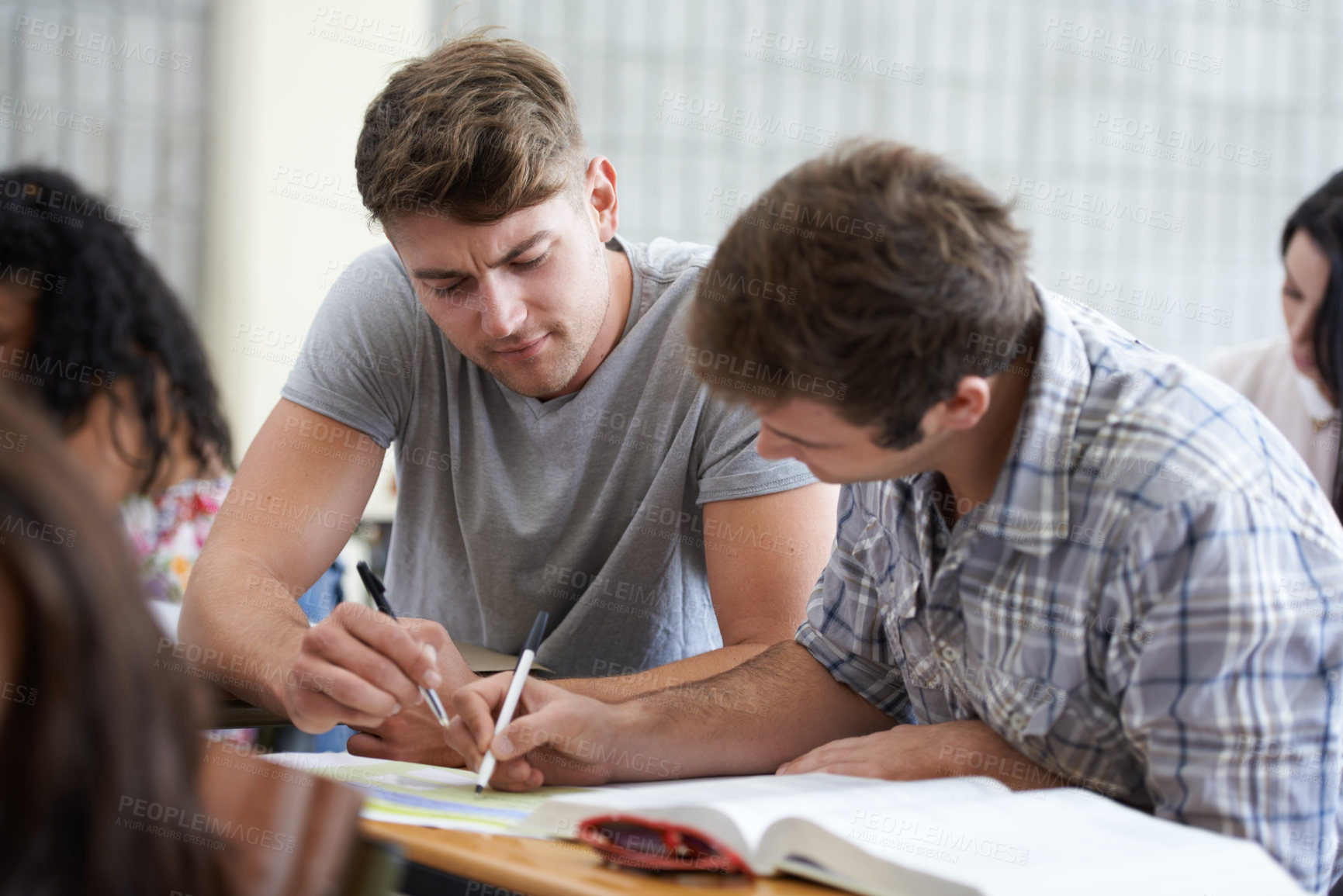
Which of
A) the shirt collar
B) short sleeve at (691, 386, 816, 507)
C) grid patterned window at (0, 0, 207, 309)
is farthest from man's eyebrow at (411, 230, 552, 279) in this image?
grid patterned window at (0, 0, 207, 309)

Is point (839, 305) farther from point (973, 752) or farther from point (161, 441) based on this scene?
point (161, 441)

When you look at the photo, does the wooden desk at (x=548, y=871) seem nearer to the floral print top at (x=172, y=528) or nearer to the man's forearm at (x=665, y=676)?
the man's forearm at (x=665, y=676)

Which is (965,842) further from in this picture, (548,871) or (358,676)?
(358,676)

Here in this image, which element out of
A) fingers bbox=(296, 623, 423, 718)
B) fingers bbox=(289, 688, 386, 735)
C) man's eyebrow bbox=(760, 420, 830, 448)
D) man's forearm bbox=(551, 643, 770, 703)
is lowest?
man's forearm bbox=(551, 643, 770, 703)

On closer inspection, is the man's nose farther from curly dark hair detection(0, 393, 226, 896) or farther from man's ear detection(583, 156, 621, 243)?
curly dark hair detection(0, 393, 226, 896)

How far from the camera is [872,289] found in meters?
1.06

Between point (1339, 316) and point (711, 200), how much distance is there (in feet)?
7.80

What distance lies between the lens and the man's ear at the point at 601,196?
1.73 metres

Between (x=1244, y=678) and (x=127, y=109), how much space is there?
156 inches

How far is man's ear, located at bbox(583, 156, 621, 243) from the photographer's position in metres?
1.73

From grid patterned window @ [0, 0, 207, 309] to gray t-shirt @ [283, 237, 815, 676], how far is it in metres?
2.48

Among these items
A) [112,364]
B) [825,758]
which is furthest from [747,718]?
[112,364]

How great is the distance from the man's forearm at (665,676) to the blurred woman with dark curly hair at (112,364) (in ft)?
3.14

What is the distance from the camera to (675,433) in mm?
1746
